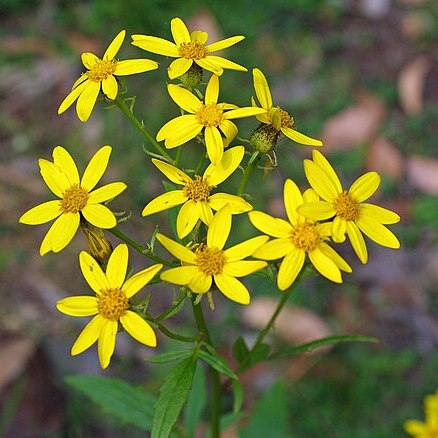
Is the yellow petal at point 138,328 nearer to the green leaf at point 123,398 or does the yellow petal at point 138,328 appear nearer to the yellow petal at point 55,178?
the yellow petal at point 55,178

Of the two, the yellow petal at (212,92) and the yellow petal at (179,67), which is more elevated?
the yellow petal at (179,67)

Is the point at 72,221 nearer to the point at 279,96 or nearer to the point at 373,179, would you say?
the point at 373,179

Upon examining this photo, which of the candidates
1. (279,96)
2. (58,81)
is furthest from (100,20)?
(279,96)

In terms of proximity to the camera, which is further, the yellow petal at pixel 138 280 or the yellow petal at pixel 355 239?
the yellow petal at pixel 355 239

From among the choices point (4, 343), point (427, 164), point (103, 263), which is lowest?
point (4, 343)

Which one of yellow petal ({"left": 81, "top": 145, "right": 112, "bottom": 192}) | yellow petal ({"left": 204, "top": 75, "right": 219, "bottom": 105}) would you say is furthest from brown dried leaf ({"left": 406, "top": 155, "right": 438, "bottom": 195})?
yellow petal ({"left": 81, "top": 145, "right": 112, "bottom": 192})

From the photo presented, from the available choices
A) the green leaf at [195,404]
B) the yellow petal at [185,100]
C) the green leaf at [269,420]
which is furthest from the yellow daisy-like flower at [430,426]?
the yellow petal at [185,100]

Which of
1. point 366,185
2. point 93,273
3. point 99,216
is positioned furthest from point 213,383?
point 366,185

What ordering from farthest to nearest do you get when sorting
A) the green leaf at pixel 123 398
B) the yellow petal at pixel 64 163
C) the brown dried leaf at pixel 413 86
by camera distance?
the brown dried leaf at pixel 413 86 → the green leaf at pixel 123 398 → the yellow petal at pixel 64 163
